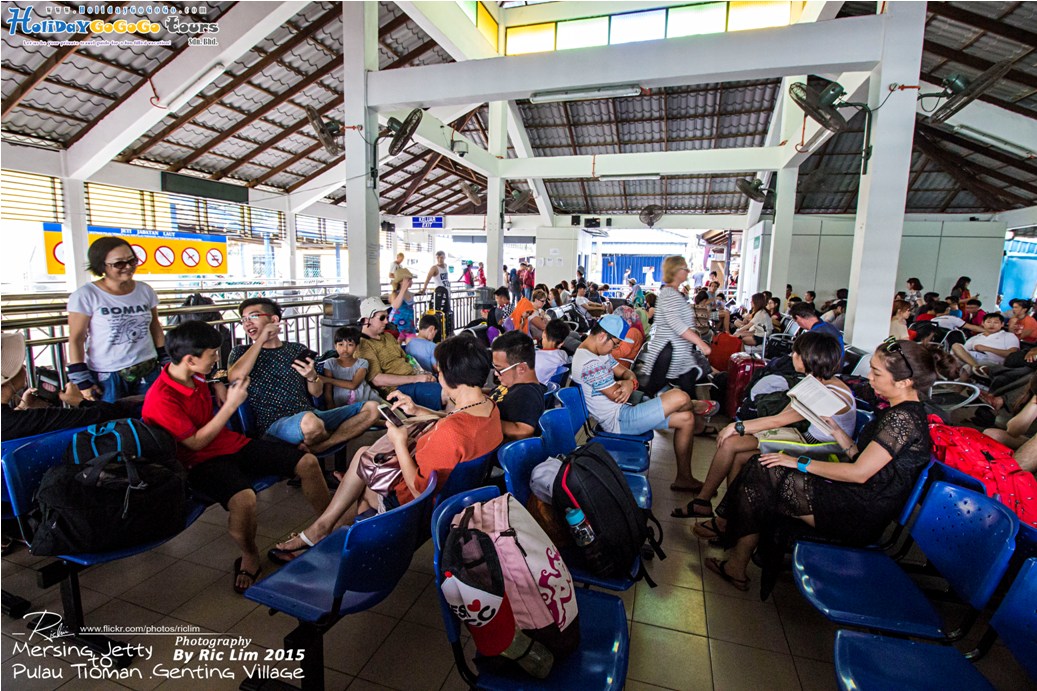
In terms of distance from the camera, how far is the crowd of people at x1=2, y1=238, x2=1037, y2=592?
2051mm

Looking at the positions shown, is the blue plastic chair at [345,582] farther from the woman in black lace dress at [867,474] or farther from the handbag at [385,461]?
the woman in black lace dress at [867,474]

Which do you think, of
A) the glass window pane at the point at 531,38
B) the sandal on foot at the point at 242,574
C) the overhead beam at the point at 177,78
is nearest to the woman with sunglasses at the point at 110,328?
the sandal on foot at the point at 242,574

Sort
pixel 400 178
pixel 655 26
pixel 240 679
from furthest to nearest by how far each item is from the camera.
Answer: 1. pixel 400 178
2. pixel 655 26
3. pixel 240 679

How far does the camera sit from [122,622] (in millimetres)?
2080

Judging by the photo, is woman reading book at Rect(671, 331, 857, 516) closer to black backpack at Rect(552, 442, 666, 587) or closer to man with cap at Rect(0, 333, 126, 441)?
black backpack at Rect(552, 442, 666, 587)

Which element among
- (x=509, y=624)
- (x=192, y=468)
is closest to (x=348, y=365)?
(x=192, y=468)

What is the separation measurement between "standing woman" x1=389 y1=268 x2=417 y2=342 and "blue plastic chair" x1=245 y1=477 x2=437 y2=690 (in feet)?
12.9

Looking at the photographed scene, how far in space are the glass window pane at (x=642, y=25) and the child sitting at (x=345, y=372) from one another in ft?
19.4

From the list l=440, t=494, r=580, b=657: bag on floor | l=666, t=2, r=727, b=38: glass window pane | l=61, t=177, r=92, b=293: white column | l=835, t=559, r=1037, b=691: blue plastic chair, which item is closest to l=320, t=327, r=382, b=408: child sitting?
l=440, t=494, r=580, b=657: bag on floor

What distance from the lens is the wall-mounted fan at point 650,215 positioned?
47.8 feet

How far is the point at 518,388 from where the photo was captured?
2586 mm

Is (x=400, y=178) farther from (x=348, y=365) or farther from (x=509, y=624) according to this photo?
(x=509, y=624)

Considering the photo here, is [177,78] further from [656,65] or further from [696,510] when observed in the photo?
[696,510]

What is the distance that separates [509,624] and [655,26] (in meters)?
7.92
